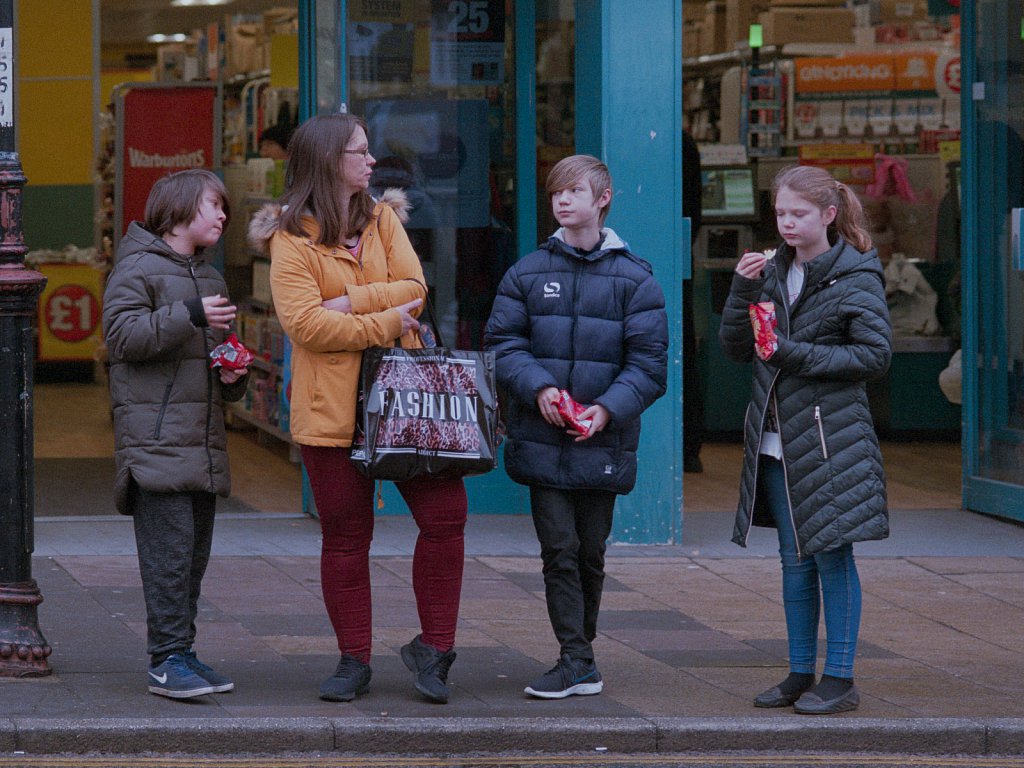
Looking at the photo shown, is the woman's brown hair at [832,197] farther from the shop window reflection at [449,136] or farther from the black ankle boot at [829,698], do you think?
the shop window reflection at [449,136]

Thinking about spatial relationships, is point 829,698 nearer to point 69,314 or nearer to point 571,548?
point 571,548

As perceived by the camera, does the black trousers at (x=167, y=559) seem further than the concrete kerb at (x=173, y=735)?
Yes

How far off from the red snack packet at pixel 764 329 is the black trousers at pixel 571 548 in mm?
696

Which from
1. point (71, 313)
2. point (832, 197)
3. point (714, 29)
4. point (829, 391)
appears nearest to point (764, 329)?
point (829, 391)

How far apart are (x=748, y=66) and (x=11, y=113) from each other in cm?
846

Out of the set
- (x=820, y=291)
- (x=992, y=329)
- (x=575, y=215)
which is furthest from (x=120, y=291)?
(x=992, y=329)

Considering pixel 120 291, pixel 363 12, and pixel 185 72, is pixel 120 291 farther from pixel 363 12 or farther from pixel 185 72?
pixel 185 72

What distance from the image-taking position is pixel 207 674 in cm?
573

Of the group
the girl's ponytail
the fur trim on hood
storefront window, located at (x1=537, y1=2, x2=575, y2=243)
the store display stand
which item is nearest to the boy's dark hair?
the fur trim on hood

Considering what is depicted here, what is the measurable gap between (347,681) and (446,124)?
4148mm

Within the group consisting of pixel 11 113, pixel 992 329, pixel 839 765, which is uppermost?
pixel 11 113

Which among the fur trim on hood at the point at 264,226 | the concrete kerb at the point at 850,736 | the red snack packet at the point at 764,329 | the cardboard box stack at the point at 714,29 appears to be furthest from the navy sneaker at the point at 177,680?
the cardboard box stack at the point at 714,29

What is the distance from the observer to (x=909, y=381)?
12562mm

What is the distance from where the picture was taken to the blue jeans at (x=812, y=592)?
5.69 m
